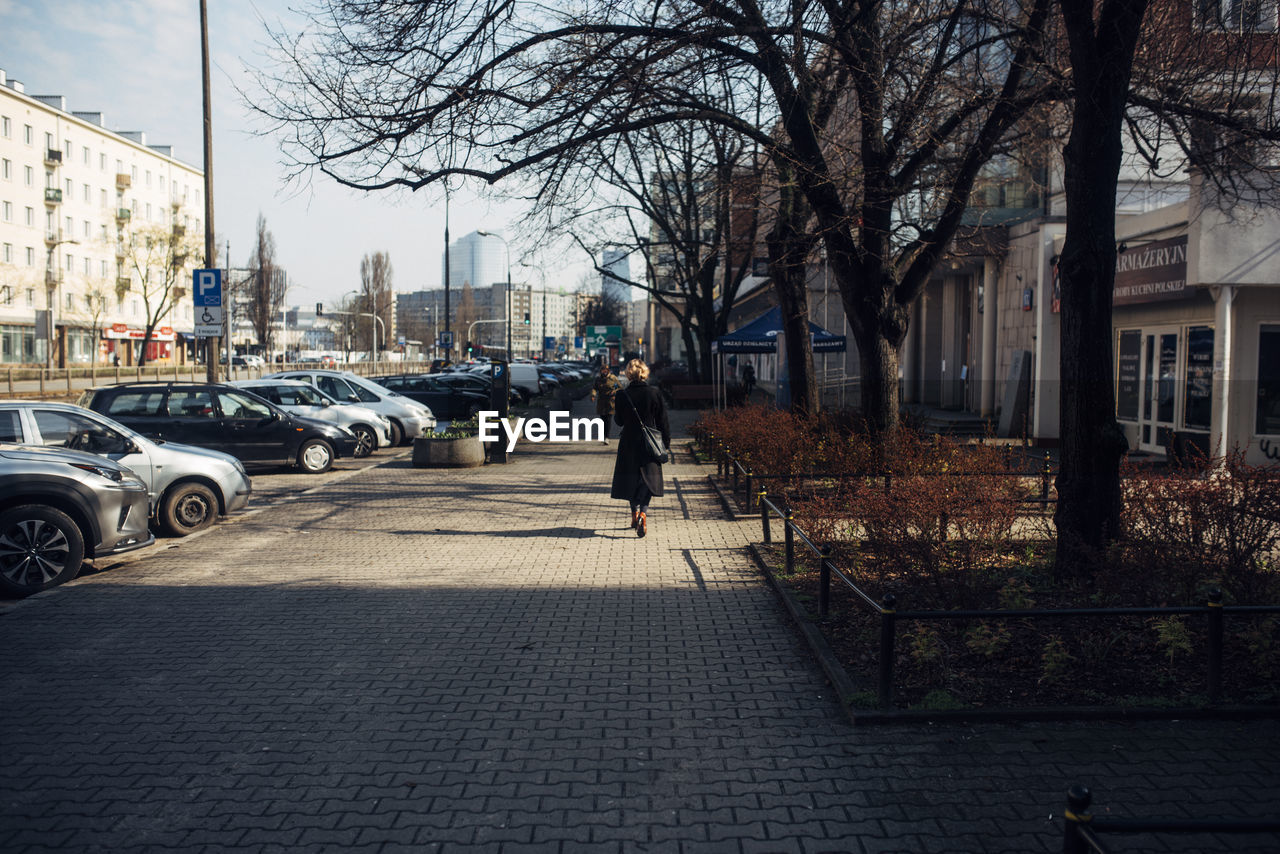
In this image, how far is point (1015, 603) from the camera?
620cm

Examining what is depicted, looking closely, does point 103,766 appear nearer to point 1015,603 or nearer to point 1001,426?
point 1015,603

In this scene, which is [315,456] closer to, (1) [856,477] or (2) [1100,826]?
(1) [856,477]

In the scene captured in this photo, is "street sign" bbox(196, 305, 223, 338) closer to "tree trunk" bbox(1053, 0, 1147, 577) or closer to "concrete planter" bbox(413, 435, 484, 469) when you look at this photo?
"concrete planter" bbox(413, 435, 484, 469)

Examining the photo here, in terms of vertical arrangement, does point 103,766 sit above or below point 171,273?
below

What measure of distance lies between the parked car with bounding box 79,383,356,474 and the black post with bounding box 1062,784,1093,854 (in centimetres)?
1568

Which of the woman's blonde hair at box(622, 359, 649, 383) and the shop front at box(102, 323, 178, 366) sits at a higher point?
the shop front at box(102, 323, 178, 366)

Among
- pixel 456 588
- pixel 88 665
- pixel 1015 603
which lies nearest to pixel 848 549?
pixel 1015 603

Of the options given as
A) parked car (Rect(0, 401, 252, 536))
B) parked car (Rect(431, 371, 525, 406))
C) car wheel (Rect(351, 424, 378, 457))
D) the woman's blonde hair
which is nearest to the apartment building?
parked car (Rect(431, 371, 525, 406))

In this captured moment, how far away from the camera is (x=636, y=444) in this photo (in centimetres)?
1092

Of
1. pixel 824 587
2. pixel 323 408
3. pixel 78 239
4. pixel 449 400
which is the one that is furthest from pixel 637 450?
pixel 78 239

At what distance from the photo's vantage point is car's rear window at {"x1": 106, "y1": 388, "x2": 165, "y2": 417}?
15.9 meters

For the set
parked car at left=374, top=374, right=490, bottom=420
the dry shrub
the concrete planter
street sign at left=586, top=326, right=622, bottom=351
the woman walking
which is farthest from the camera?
street sign at left=586, top=326, right=622, bottom=351

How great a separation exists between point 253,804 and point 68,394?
4238 cm

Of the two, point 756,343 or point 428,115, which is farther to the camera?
point 756,343
